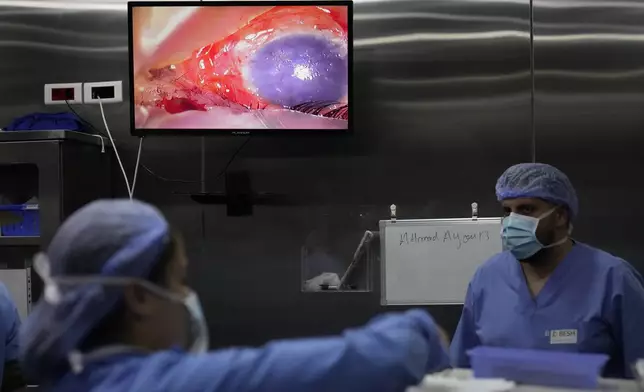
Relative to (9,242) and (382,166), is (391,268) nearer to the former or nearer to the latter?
(382,166)

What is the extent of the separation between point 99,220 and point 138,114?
142 cm

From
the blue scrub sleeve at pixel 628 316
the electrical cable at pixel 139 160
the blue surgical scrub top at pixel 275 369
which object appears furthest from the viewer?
the electrical cable at pixel 139 160

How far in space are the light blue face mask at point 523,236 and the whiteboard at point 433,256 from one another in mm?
542

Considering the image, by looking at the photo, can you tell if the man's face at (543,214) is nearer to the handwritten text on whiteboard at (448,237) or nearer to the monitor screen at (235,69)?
the handwritten text on whiteboard at (448,237)

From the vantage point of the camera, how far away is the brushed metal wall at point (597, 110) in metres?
2.36

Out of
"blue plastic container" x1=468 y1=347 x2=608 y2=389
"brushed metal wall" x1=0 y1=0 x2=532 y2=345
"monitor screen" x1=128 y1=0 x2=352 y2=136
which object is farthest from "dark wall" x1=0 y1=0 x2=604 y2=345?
"blue plastic container" x1=468 y1=347 x2=608 y2=389

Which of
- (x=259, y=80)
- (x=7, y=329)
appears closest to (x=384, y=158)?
(x=259, y=80)

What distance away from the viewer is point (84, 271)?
99cm

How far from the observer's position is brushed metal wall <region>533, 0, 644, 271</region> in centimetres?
236

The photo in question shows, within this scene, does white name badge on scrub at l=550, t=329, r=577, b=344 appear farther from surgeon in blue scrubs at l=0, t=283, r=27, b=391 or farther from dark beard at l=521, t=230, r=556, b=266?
surgeon in blue scrubs at l=0, t=283, r=27, b=391

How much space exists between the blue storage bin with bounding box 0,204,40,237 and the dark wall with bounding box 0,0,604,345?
352 millimetres

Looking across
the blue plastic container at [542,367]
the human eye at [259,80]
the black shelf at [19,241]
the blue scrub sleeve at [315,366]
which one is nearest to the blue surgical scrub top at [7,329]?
the black shelf at [19,241]

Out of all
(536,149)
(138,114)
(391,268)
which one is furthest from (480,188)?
(138,114)

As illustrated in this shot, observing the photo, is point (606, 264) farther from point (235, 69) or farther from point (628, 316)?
point (235, 69)
